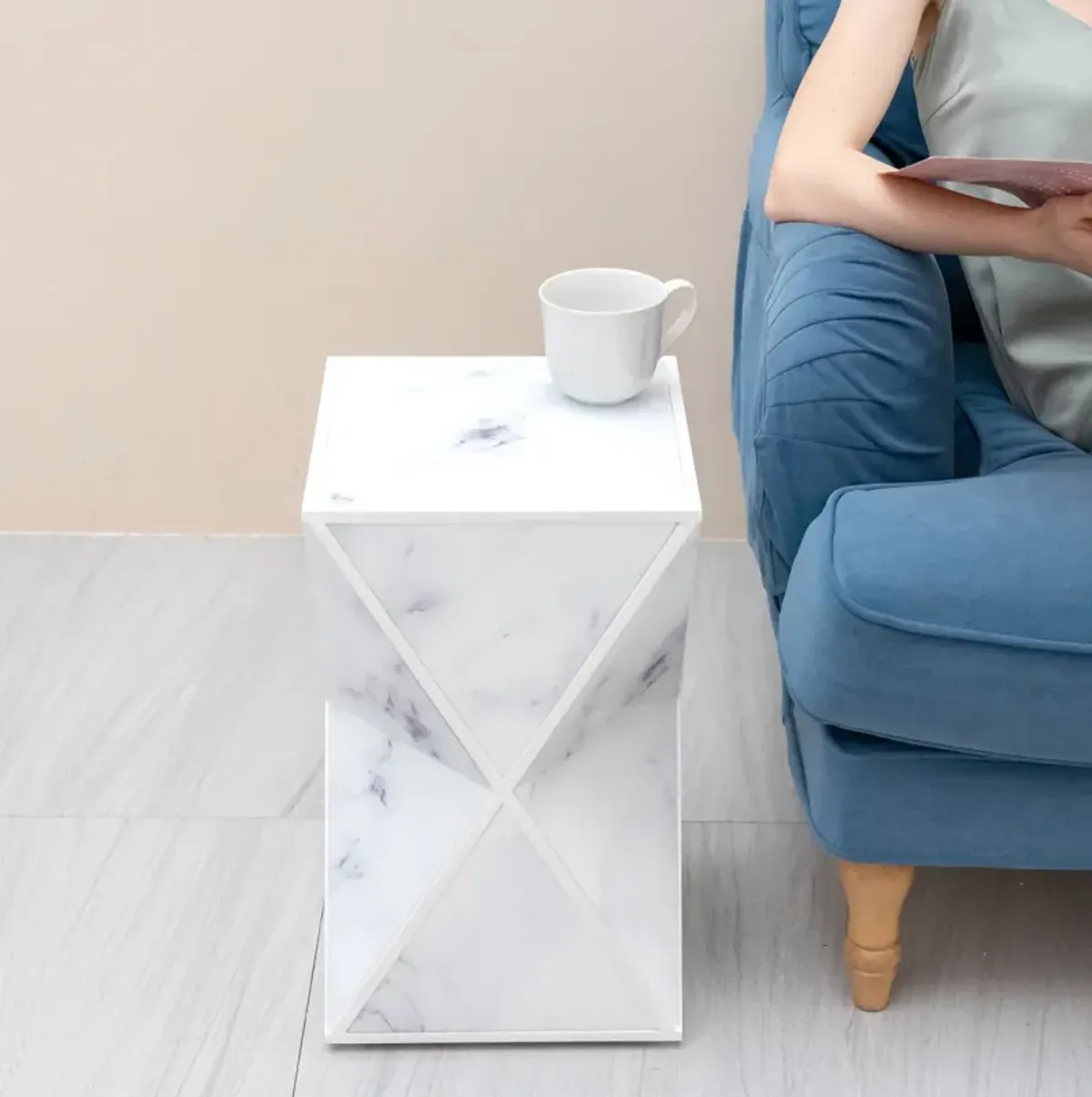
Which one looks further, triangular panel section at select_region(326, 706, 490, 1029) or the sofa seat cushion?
triangular panel section at select_region(326, 706, 490, 1029)

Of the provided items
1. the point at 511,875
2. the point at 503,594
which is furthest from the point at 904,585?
the point at 511,875

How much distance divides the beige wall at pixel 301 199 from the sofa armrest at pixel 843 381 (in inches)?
22.2

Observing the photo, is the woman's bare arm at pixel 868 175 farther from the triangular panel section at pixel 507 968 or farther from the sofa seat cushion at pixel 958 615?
the triangular panel section at pixel 507 968

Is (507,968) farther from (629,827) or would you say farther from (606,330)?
(606,330)

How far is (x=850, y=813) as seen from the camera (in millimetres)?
1117

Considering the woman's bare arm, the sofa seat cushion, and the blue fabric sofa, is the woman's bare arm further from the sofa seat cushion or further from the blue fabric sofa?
the sofa seat cushion

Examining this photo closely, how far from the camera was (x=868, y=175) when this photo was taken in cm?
116

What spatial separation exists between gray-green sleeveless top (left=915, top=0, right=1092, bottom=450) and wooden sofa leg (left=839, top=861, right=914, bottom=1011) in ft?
1.29

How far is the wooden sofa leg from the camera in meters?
1.17

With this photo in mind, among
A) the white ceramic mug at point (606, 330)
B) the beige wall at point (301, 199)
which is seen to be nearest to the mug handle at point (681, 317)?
the white ceramic mug at point (606, 330)

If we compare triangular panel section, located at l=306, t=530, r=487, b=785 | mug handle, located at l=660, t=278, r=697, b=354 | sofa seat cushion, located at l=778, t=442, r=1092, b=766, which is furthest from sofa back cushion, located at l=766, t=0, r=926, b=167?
triangular panel section, located at l=306, t=530, r=487, b=785

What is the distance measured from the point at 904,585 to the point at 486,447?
0.33m

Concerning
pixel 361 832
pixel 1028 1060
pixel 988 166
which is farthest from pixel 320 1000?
pixel 988 166

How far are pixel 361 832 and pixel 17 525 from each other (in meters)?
0.95
